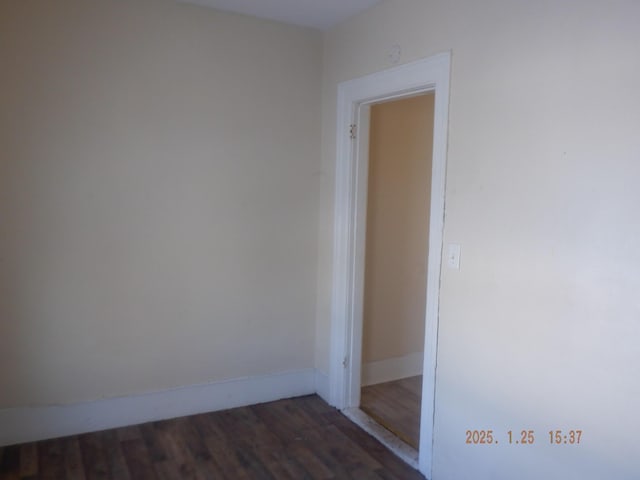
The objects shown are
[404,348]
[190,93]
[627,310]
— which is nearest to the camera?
[627,310]

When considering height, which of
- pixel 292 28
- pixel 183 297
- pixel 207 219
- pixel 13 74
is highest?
pixel 292 28

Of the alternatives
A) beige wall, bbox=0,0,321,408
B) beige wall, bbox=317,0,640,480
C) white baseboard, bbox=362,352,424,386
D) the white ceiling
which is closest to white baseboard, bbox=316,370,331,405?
beige wall, bbox=0,0,321,408

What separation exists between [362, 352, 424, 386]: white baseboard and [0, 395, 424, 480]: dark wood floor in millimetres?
601

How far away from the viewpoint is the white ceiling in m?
2.79

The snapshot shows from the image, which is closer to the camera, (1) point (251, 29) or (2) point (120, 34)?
(2) point (120, 34)

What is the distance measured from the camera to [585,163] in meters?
1.69

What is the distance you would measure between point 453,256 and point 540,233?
487mm

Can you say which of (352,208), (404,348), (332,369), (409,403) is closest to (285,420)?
(332,369)

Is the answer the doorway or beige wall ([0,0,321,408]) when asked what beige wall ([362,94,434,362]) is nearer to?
the doorway

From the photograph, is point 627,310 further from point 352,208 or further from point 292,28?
point 292,28

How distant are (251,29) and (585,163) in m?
2.26
